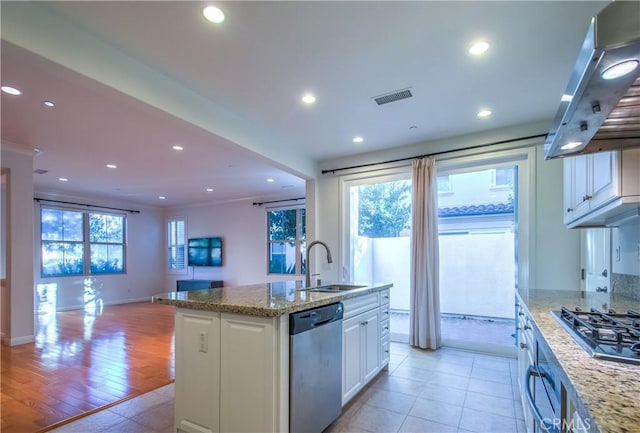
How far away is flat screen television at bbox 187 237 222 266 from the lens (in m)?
8.81

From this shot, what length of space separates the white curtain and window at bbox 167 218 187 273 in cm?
736

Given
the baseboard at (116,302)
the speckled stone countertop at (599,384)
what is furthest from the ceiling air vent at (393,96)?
the baseboard at (116,302)

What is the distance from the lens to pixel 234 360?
198 centimetres

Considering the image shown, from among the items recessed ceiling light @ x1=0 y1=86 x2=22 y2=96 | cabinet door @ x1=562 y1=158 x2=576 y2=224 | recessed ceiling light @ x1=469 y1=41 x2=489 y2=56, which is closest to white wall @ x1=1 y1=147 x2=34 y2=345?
recessed ceiling light @ x1=0 y1=86 x2=22 y2=96

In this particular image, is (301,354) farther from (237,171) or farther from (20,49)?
(237,171)

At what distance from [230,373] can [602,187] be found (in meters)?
2.31

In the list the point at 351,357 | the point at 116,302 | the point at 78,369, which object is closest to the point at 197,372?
the point at 351,357

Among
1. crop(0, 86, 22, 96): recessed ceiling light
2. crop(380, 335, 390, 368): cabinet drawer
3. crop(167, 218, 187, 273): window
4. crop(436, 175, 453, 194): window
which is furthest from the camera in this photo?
crop(167, 218, 187, 273): window

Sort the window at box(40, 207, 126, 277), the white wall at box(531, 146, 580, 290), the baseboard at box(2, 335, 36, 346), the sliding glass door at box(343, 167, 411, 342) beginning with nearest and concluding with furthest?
the white wall at box(531, 146, 580, 290) < the baseboard at box(2, 335, 36, 346) < the sliding glass door at box(343, 167, 411, 342) < the window at box(40, 207, 126, 277)

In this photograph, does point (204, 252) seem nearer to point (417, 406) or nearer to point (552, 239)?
point (417, 406)

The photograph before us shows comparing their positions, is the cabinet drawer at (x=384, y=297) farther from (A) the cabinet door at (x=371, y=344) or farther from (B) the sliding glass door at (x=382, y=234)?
(B) the sliding glass door at (x=382, y=234)

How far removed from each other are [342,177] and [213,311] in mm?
3348

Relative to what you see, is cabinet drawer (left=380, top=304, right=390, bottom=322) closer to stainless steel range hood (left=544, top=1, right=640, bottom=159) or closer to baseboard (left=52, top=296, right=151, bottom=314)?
stainless steel range hood (left=544, top=1, right=640, bottom=159)

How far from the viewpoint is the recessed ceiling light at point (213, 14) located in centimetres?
192
